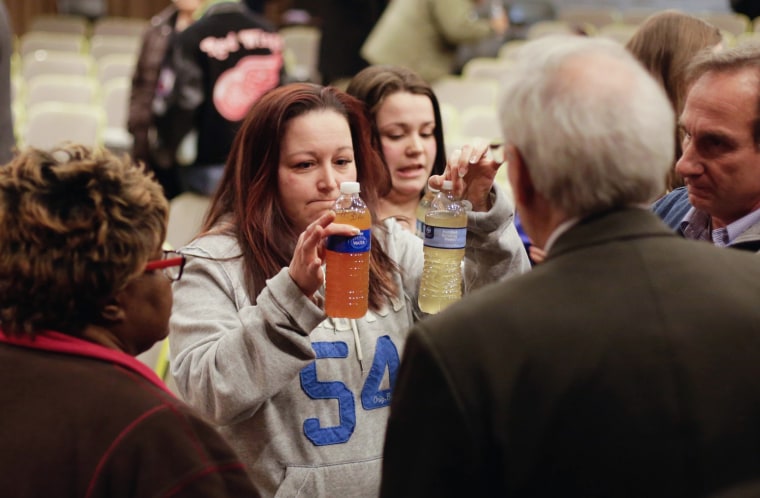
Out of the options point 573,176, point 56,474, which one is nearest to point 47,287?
point 56,474

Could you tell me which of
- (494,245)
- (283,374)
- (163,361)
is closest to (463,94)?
(163,361)

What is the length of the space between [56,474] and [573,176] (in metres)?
0.85

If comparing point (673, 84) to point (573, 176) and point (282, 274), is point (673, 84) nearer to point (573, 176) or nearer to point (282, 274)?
point (282, 274)

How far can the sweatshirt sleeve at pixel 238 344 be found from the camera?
1.93 metres

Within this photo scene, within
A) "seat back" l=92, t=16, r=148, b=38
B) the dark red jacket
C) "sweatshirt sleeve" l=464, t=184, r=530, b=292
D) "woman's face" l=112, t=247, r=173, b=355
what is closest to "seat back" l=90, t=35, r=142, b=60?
"seat back" l=92, t=16, r=148, b=38

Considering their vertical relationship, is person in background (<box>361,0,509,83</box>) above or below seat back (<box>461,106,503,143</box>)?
above

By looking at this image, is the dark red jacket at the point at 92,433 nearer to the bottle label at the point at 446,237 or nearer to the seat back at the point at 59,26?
the bottle label at the point at 446,237

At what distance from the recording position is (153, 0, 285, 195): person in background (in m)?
4.68

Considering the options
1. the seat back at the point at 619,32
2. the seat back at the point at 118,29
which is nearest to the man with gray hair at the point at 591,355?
the seat back at the point at 619,32

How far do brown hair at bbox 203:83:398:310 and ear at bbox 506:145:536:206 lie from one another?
2.81 ft

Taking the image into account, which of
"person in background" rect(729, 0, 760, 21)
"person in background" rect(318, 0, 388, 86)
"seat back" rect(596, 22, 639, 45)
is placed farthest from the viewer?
"person in background" rect(729, 0, 760, 21)

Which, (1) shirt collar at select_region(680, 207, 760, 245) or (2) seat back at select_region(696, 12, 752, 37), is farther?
(2) seat back at select_region(696, 12, 752, 37)

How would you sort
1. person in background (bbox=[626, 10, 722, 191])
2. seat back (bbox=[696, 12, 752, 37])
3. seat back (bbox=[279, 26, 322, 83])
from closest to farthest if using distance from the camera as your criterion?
1. person in background (bbox=[626, 10, 722, 191])
2. seat back (bbox=[696, 12, 752, 37])
3. seat back (bbox=[279, 26, 322, 83])

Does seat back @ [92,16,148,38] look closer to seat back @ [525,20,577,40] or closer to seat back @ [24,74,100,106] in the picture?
seat back @ [24,74,100,106]
